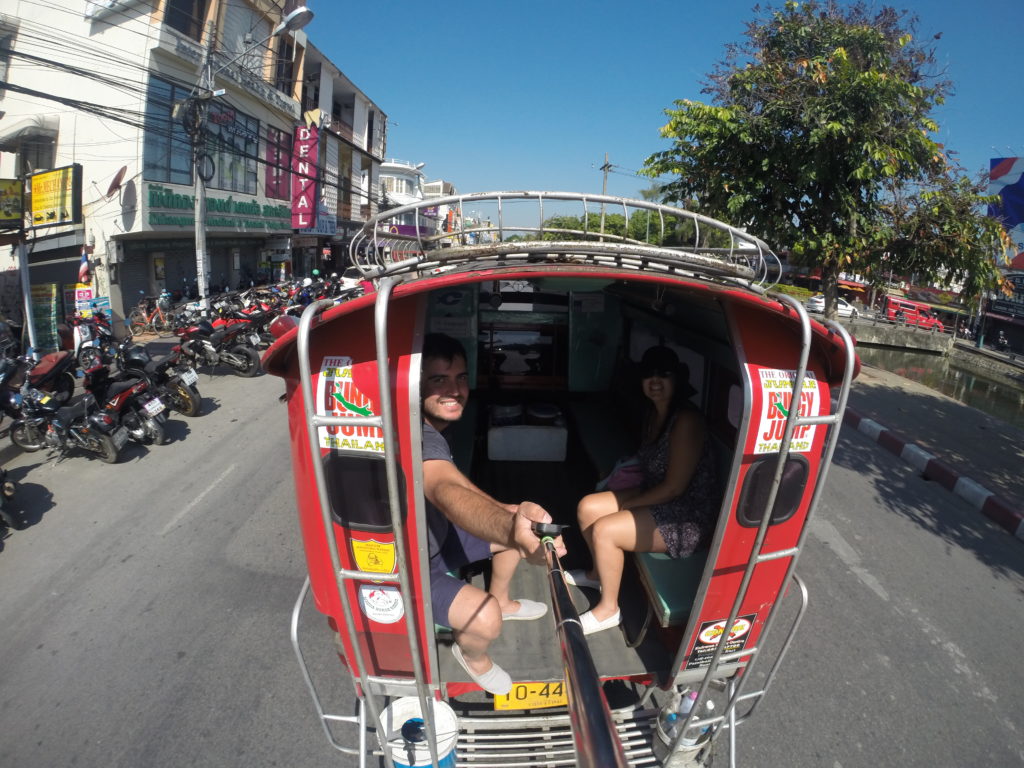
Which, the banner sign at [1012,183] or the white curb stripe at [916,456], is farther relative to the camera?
the banner sign at [1012,183]

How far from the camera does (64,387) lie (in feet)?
23.8

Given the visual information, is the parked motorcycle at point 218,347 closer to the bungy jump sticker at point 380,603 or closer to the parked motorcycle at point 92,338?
the parked motorcycle at point 92,338

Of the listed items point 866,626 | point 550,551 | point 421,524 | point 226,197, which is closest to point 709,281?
point 550,551

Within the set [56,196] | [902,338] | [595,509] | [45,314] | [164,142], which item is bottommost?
[595,509]

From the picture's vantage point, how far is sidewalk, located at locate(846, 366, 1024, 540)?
19.2ft

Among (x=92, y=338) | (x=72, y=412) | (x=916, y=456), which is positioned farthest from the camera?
(x=92, y=338)

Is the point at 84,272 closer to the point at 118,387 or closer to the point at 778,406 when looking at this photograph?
the point at 118,387

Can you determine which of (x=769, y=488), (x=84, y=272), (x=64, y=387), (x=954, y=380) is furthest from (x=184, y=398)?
(x=954, y=380)

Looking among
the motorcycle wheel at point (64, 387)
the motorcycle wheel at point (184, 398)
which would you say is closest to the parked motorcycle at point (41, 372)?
the motorcycle wheel at point (64, 387)

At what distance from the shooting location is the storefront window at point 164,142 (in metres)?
13.2

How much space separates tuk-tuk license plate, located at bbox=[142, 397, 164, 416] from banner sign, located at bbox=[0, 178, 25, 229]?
4.39 metres

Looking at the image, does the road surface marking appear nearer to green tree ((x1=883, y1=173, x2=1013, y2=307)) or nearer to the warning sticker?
the warning sticker

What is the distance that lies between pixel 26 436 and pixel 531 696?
6419mm

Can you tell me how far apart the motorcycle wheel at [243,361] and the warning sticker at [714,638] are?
925 centimetres
